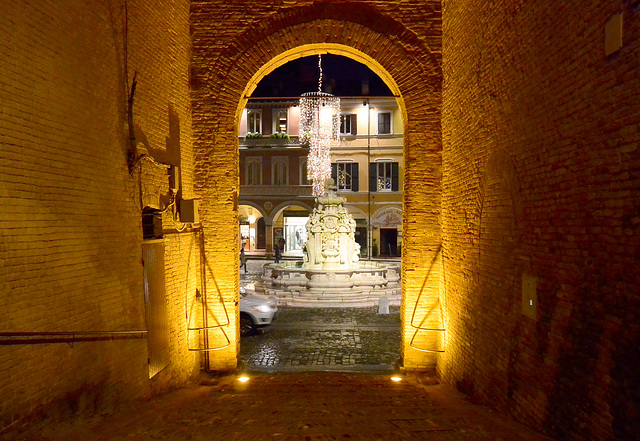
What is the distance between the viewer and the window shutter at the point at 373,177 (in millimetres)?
28938

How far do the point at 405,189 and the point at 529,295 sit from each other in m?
3.97

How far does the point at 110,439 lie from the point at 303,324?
8254mm

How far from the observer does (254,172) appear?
2950 centimetres

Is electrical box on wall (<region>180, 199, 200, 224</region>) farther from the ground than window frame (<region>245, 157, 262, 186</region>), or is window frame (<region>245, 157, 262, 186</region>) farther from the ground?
window frame (<region>245, 157, 262, 186</region>)

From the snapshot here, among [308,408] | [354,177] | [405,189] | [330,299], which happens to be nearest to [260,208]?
[354,177]

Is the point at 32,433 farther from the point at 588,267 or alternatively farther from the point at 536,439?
the point at 588,267

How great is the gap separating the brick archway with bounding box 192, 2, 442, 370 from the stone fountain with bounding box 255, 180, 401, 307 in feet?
21.9

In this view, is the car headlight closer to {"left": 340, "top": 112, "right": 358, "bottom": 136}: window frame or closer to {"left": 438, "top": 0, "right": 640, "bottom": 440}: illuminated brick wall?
{"left": 438, "top": 0, "right": 640, "bottom": 440}: illuminated brick wall

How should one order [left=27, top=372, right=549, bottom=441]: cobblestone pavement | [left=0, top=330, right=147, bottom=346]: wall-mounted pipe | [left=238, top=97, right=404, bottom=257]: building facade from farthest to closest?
[left=238, top=97, right=404, bottom=257]: building facade, [left=27, top=372, right=549, bottom=441]: cobblestone pavement, [left=0, top=330, right=147, bottom=346]: wall-mounted pipe

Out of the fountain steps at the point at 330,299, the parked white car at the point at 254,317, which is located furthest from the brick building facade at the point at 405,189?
the fountain steps at the point at 330,299

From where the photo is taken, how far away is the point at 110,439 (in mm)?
4047

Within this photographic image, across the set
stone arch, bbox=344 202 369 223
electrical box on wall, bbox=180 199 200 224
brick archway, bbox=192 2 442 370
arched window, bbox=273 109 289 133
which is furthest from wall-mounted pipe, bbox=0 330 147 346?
arched window, bbox=273 109 289 133

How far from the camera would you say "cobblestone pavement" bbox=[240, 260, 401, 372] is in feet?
29.3

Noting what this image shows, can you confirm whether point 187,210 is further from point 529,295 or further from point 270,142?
point 270,142
